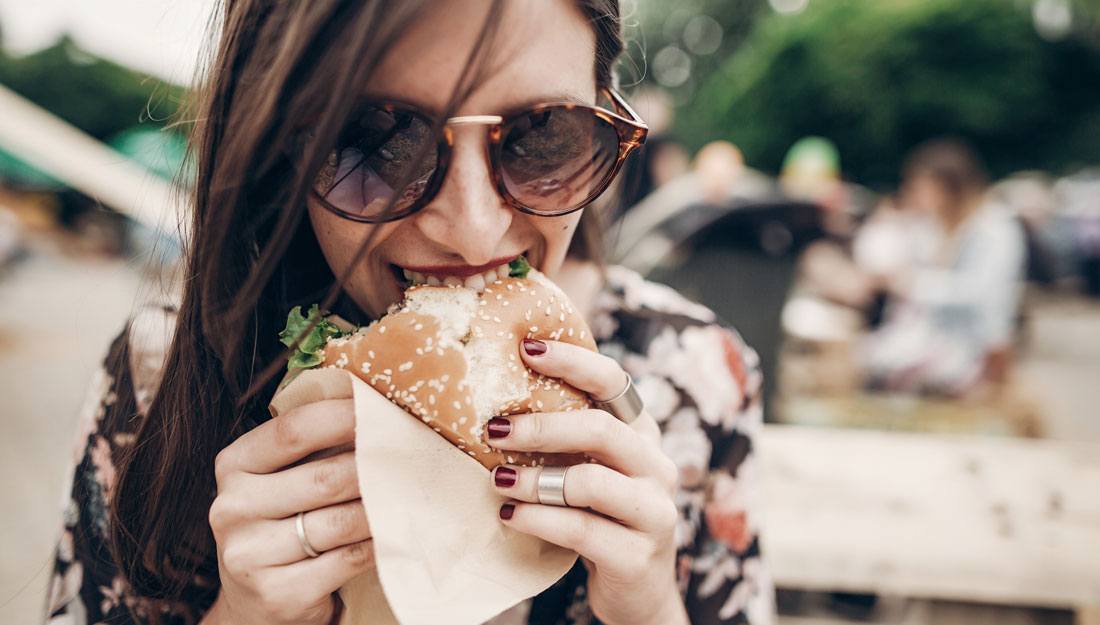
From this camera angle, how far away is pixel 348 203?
1207mm

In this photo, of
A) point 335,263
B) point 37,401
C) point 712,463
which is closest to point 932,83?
point 37,401

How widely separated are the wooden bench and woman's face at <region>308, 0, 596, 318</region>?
78.4 inches

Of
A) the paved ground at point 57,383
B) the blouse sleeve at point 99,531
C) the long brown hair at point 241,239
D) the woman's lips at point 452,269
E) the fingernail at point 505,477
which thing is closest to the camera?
the long brown hair at point 241,239

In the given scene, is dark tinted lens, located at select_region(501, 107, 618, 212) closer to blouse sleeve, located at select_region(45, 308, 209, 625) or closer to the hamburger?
the hamburger

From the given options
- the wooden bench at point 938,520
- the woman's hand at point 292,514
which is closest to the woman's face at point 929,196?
the wooden bench at point 938,520

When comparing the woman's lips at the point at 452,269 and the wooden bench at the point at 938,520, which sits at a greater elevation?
the woman's lips at the point at 452,269

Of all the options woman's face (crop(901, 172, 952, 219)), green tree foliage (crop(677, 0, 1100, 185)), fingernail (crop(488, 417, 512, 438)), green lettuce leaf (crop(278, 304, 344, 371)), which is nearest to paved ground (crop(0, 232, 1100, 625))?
green lettuce leaf (crop(278, 304, 344, 371))

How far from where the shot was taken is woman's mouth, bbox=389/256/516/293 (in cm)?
135

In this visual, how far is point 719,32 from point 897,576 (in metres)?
44.0

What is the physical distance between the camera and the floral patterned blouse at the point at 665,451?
1597 mm

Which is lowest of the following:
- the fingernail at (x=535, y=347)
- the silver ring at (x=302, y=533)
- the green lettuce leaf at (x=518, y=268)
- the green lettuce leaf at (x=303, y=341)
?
the silver ring at (x=302, y=533)

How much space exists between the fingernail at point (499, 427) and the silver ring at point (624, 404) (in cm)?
21

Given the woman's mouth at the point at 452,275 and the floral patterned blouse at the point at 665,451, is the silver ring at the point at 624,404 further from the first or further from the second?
the floral patterned blouse at the point at 665,451

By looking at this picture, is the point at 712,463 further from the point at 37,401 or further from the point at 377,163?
the point at 37,401
